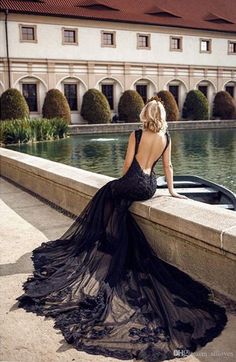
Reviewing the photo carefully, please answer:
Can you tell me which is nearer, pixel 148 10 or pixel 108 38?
pixel 108 38

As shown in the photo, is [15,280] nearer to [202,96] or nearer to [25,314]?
[25,314]

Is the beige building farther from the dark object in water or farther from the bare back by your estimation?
the bare back

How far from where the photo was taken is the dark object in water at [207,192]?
6.02 m

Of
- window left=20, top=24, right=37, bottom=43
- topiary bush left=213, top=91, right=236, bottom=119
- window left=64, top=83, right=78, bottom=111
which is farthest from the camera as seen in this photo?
topiary bush left=213, top=91, right=236, bottom=119

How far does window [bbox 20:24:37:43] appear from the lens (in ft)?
104

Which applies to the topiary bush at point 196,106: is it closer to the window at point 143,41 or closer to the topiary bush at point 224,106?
the topiary bush at point 224,106

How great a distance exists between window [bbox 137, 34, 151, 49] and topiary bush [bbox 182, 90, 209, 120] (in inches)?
217

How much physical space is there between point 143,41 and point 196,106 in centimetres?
703

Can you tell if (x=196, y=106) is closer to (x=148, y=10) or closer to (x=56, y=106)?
(x=148, y=10)

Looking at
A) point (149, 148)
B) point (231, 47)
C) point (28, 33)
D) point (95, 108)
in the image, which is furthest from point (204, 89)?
point (149, 148)

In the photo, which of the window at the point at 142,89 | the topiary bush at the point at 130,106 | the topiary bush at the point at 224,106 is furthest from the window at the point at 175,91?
the topiary bush at the point at 130,106

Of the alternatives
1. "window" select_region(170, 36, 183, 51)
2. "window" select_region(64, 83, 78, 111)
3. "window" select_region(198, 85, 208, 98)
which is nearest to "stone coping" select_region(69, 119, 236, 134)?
"window" select_region(64, 83, 78, 111)

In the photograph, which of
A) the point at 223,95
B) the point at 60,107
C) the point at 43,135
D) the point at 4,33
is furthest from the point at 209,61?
the point at 43,135

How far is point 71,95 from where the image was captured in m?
34.6
